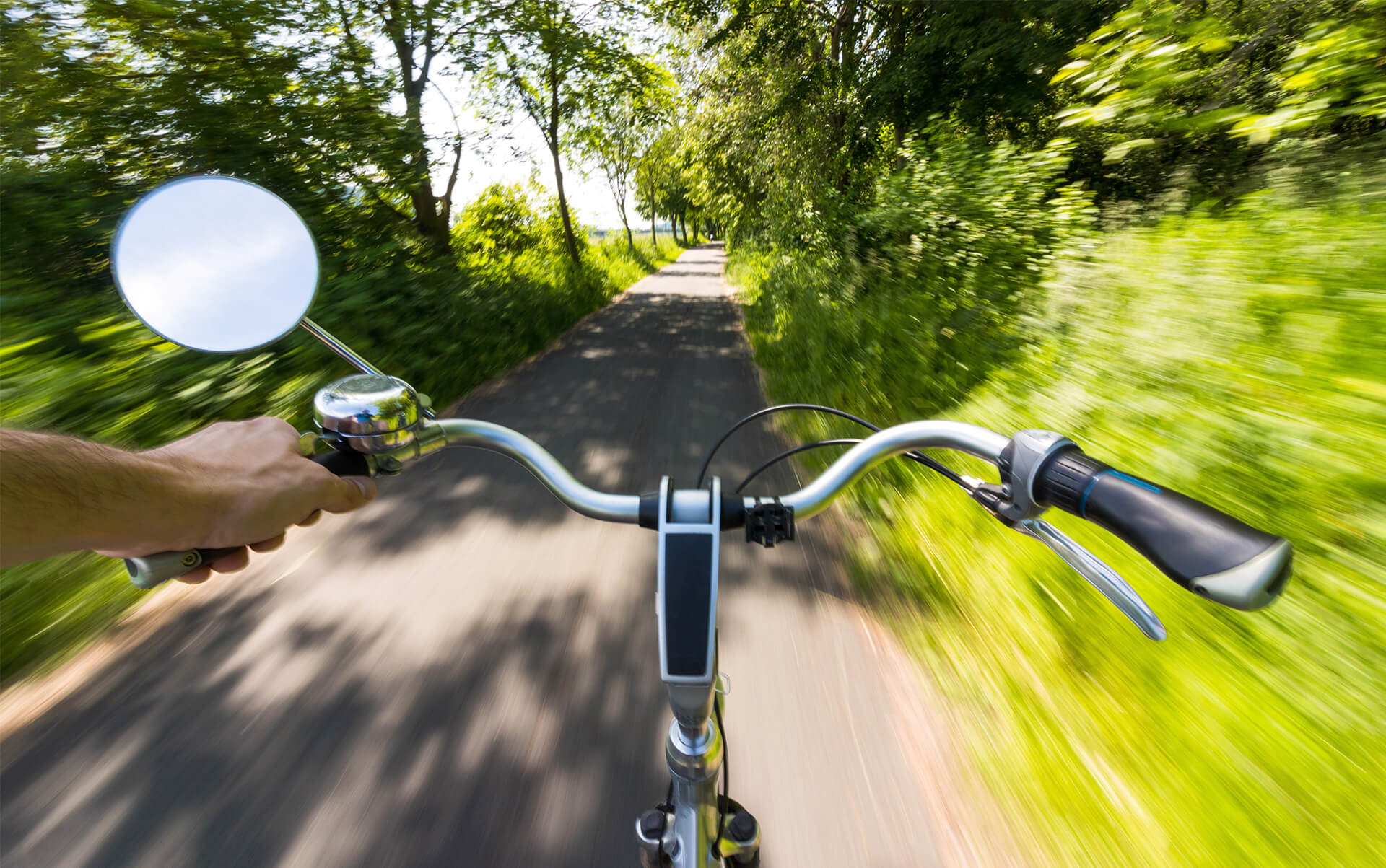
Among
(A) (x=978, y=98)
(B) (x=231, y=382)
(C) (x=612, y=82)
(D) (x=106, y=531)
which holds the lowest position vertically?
(B) (x=231, y=382)

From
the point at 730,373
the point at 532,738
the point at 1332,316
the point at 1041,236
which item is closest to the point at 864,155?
the point at 730,373

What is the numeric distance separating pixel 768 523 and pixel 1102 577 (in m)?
0.50

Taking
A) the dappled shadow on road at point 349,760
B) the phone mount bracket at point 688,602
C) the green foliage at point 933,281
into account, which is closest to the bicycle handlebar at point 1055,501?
the phone mount bracket at point 688,602

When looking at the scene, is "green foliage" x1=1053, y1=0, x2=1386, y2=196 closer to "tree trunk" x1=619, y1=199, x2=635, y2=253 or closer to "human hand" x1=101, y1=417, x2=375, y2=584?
"human hand" x1=101, y1=417, x2=375, y2=584

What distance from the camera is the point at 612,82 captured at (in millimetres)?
12695

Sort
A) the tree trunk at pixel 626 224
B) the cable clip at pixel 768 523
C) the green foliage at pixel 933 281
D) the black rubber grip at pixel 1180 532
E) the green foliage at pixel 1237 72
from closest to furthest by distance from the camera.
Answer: the black rubber grip at pixel 1180 532 < the cable clip at pixel 768 523 < the green foliage at pixel 1237 72 < the green foliage at pixel 933 281 < the tree trunk at pixel 626 224

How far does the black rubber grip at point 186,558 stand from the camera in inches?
32.2

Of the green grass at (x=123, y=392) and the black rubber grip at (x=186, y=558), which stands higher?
the black rubber grip at (x=186, y=558)

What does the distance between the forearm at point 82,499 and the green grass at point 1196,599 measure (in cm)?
245

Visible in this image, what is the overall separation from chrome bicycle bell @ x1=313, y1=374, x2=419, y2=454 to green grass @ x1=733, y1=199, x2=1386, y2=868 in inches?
87.9

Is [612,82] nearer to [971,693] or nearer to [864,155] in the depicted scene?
[864,155]

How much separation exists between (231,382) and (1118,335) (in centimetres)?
614

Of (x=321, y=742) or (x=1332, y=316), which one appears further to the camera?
(x=321, y=742)

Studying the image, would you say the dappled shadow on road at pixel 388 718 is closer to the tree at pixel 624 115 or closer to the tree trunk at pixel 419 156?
the tree trunk at pixel 419 156
